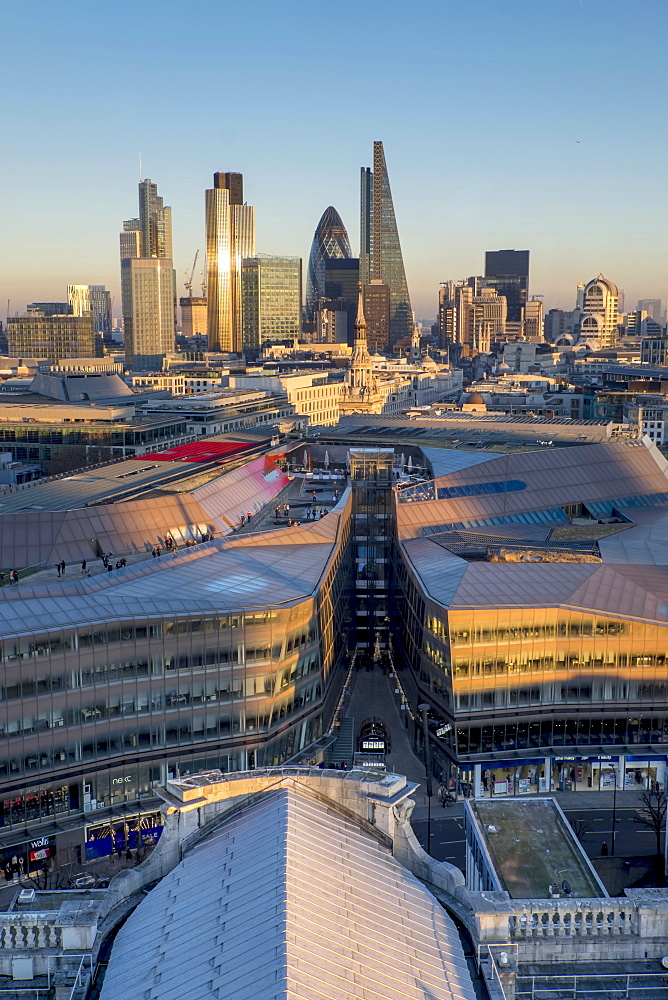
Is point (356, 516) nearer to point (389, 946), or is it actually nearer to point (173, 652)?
point (173, 652)

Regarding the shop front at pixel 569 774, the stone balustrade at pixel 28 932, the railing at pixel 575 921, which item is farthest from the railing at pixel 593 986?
the shop front at pixel 569 774

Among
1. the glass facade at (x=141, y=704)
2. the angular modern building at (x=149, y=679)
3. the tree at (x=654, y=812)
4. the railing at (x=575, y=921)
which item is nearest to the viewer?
the railing at (x=575, y=921)

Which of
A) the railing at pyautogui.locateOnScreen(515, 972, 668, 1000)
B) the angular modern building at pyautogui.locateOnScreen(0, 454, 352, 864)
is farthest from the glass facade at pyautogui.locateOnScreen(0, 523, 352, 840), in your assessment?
the railing at pyautogui.locateOnScreen(515, 972, 668, 1000)

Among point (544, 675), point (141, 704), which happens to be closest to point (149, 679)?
point (141, 704)

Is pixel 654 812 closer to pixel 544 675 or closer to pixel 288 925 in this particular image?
pixel 544 675

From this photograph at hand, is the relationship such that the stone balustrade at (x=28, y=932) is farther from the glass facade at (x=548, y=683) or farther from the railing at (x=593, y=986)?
the glass facade at (x=548, y=683)

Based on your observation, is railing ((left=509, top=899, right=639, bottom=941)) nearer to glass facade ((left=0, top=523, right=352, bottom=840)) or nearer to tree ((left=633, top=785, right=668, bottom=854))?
tree ((left=633, top=785, right=668, bottom=854))
